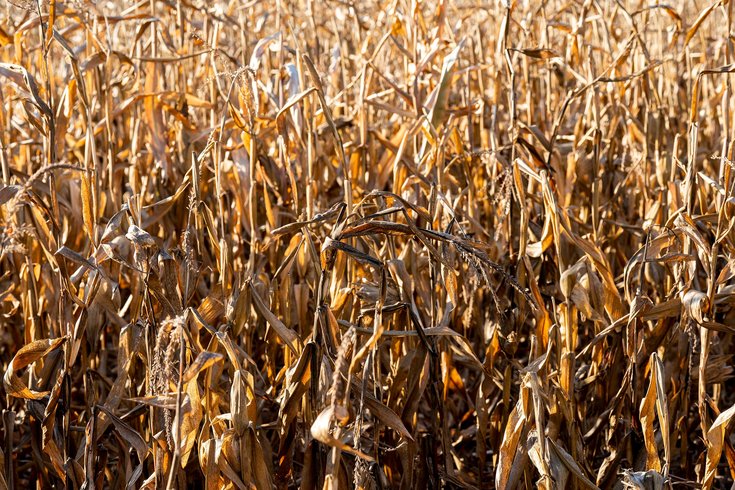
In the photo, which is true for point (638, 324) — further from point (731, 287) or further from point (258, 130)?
point (258, 130)

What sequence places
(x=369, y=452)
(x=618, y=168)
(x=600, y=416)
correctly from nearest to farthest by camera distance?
(x=369, y=452) → (x=600, y=416) → (x=618, y=168)

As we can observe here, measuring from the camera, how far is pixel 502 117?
306 centimetres

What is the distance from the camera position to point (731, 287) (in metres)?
1.59

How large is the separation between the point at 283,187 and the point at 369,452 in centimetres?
87

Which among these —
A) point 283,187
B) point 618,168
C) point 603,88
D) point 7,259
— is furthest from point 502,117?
point 7,259

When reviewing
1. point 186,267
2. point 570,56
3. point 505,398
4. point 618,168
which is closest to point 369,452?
point 505,398

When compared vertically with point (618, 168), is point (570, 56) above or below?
above

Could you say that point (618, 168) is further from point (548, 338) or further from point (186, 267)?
point (186, 267)

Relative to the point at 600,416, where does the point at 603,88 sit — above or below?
above

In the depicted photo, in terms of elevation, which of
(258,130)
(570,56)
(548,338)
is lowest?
(548,338)

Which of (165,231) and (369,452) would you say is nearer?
(369,452)

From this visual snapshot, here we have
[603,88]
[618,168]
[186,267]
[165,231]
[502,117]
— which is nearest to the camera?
[186,267]

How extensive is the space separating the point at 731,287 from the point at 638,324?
205mm

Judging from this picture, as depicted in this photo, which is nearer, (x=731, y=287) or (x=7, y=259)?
(x=731, y=287)
